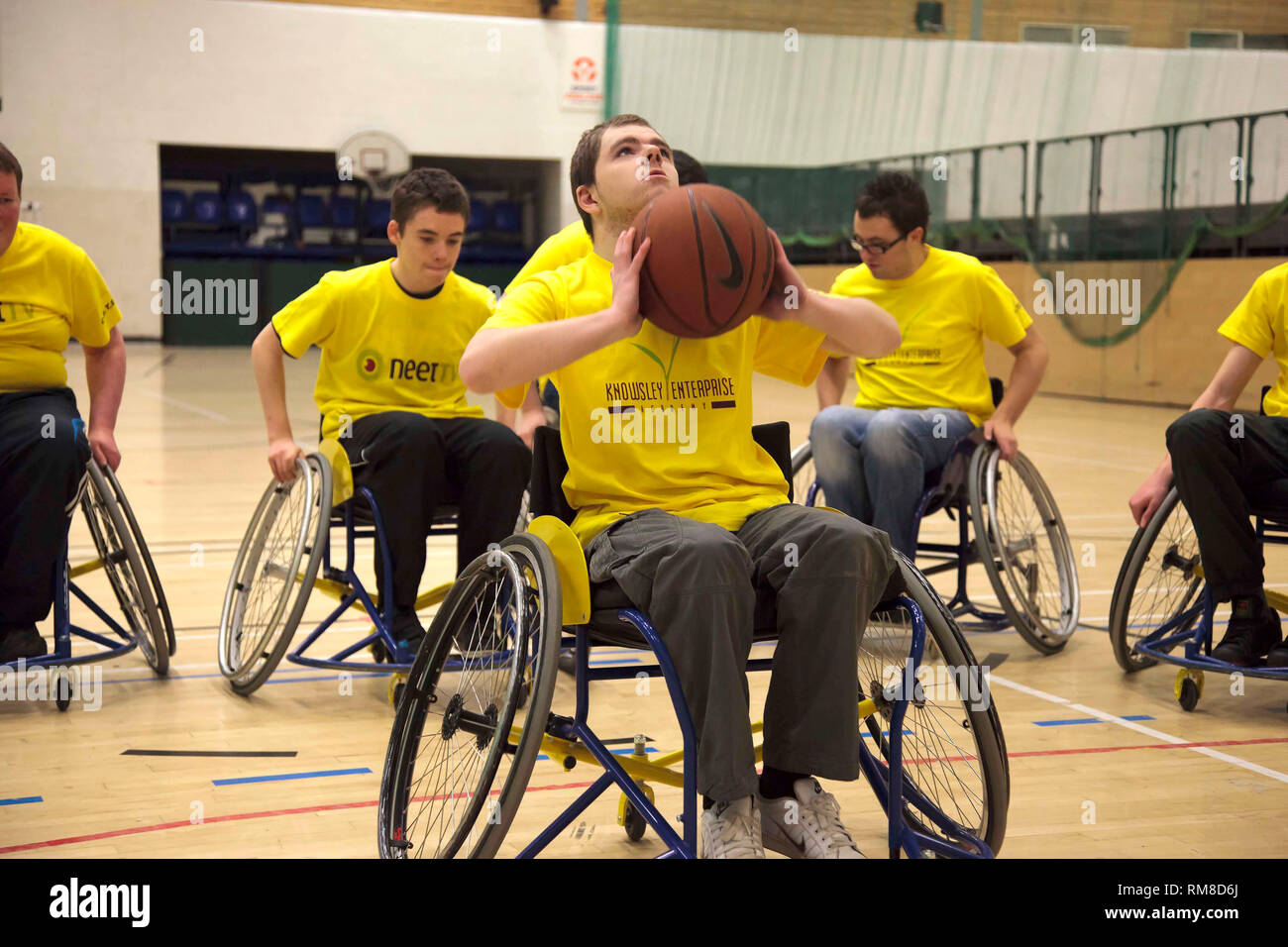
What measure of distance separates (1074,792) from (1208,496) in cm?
77

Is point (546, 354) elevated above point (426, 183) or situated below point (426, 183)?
below

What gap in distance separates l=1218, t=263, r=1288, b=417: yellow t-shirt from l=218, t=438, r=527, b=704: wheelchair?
1.67 metres

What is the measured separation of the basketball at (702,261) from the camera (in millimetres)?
1775

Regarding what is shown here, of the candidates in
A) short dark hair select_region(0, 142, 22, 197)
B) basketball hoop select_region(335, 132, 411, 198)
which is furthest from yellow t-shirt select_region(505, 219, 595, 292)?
basketball hoop select_region(335, 132, 411, 198)

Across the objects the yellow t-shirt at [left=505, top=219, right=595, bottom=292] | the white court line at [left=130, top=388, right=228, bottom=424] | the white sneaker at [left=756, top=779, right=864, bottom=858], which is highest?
the yellow t-shirt at [left=505, top=219, right=595, bottom=292]

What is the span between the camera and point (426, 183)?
3131 mm

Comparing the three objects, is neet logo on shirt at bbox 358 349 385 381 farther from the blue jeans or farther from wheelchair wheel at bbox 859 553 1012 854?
wheelchair wheel at bbox 859 553 1012 854

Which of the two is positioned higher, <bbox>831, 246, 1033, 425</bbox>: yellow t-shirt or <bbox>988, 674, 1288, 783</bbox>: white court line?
<bbox>831, 246, 1033, 425</bbox>: yellow t-shirt

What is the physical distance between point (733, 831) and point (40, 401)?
2.04m

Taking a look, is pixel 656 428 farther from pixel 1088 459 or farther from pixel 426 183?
pixel 1088 459

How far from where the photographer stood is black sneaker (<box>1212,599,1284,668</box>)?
2826 mm

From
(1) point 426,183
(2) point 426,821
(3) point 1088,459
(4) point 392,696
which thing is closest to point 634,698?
(4) point 392,696

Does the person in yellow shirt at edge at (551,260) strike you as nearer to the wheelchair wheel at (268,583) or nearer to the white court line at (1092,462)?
the wheelchair wheel at (268,583)

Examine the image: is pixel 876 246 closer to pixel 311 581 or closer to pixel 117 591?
pixel 311 581
